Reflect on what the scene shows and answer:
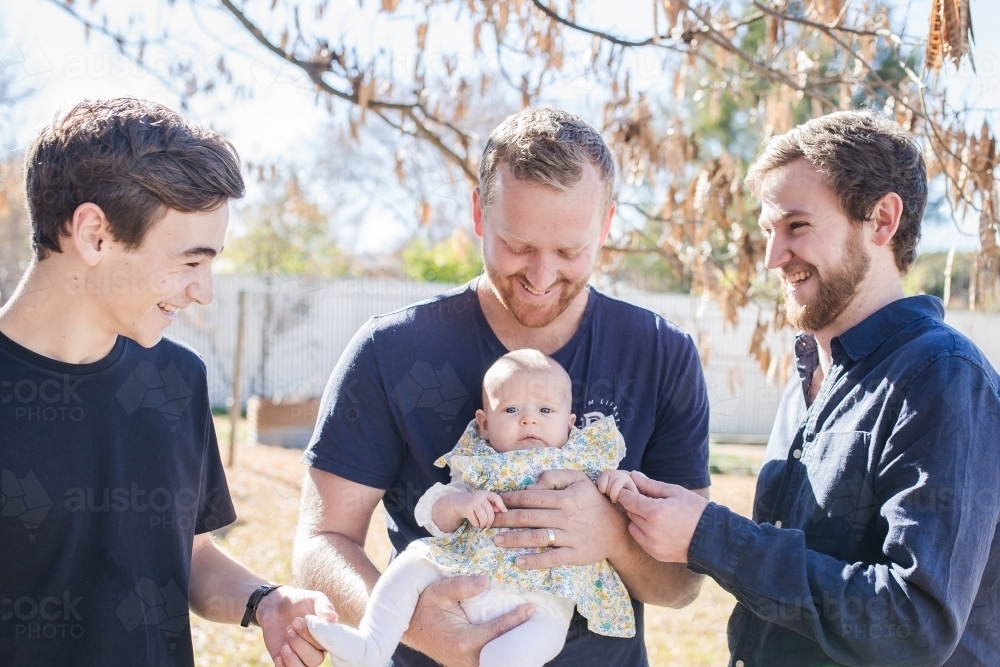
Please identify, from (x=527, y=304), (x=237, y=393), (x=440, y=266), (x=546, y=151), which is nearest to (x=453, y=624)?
(x=527, y=304)

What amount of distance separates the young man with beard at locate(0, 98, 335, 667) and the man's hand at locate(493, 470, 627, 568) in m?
0.50

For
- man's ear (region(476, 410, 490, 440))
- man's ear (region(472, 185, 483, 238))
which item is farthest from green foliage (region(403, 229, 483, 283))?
man's ear (region(476, 410, 490, 440))

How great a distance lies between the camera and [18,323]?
6.25ft

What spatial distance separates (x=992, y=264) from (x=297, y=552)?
3051 mm

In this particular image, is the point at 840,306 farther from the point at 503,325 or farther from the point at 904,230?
the point at 503,325

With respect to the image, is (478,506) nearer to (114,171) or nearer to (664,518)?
(664,518)

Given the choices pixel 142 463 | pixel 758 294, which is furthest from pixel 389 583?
pixel 758 294

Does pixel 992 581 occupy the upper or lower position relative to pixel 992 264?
lower

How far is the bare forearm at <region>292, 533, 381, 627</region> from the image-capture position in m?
2.24

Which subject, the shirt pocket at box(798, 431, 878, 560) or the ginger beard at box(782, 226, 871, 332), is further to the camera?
the ginger beard at box(782, 226, 871, 332)

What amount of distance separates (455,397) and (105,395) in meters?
0.88

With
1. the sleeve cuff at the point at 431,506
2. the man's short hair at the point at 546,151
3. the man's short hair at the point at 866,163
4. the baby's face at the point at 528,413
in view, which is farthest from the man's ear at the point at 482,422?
the man's short hair at the point at 866,163

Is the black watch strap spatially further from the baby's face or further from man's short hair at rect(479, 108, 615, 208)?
man's short hair at rect(479, 108, 615, 208)

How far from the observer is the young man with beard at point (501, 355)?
2.26 m
